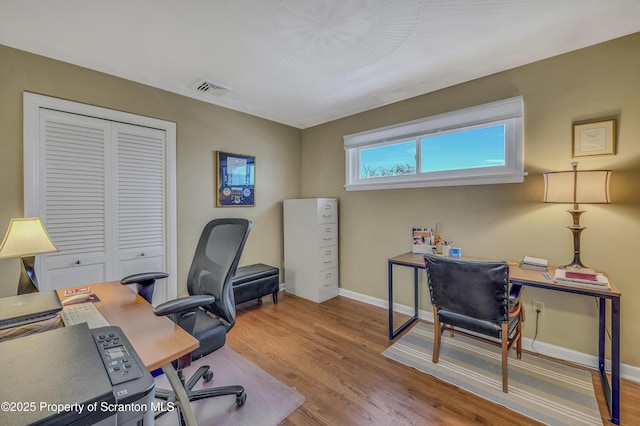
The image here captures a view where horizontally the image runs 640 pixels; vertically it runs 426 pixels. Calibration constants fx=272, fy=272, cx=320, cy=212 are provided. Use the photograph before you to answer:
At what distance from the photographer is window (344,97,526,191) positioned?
7.82ft

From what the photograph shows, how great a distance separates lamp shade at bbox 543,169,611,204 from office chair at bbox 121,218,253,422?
2.12m

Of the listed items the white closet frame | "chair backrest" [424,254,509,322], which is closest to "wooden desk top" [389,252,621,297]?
"chair backrest" [424,254,509,322]

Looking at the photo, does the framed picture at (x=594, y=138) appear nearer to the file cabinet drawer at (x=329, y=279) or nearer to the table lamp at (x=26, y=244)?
the file cabinet drawer at (x=329, y=279)

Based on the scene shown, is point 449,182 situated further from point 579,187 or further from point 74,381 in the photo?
point 74,381

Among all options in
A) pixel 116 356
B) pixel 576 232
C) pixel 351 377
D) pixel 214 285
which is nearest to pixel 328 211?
pixel 351 377

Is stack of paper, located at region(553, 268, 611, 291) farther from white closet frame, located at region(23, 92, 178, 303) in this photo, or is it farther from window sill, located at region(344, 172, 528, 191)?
white closet frame, located at region(23, 92, 178, 303)

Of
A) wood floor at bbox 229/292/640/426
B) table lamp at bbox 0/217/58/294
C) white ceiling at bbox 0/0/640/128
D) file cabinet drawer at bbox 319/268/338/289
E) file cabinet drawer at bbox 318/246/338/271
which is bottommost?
wood floor at bbox 229/292/640/426

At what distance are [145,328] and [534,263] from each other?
8.59 feet

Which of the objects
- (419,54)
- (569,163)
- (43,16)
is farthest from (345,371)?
(43,16)

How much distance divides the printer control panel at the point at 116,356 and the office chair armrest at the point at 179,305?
307 millimetres

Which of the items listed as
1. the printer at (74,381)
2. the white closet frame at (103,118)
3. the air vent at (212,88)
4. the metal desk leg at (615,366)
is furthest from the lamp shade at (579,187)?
the white closet frame at (103,118)

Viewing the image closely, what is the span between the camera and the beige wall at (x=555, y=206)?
75.6 inches

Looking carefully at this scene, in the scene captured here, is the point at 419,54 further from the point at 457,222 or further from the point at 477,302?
the point at 477,302

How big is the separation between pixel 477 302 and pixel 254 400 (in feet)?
5.25
